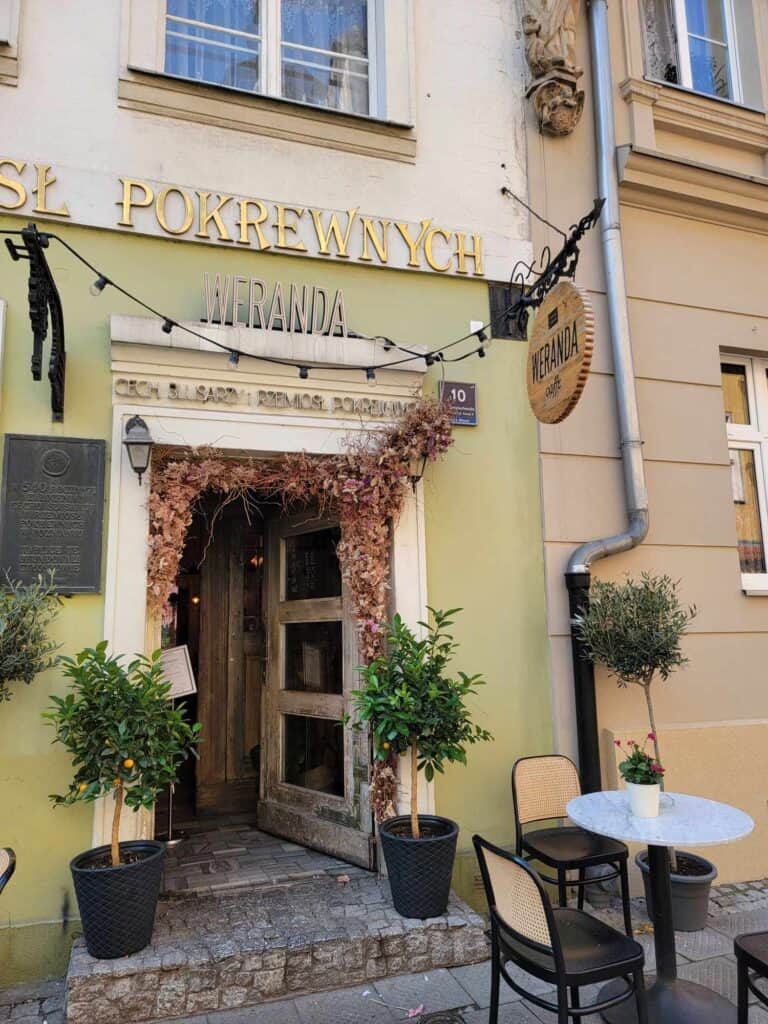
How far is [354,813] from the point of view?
4.37 meters

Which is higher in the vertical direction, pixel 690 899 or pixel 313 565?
pixel 313 565

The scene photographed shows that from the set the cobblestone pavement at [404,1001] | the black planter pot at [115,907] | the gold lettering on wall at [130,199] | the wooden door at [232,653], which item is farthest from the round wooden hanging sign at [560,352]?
the wooden door at [232,653]

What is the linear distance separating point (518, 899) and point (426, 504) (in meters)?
2.40

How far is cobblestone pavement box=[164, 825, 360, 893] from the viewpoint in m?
4.06

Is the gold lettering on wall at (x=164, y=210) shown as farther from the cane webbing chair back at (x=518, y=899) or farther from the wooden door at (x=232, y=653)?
the cane webbing chair back at (x=518, y=899)

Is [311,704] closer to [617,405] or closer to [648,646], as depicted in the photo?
[648,646]

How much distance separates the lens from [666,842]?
2.72 m

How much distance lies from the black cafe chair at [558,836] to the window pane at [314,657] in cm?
131

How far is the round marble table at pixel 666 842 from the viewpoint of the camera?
2.83m

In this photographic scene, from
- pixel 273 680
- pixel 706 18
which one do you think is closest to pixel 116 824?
pixel 273 680

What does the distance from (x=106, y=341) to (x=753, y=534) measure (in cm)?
469

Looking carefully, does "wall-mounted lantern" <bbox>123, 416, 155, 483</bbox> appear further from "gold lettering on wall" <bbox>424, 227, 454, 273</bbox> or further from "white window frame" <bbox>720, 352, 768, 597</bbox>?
"white window frame" <bbox>720, 352, 768, 597</bbox>

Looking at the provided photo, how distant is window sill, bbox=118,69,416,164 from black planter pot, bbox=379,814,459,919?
4148 mm

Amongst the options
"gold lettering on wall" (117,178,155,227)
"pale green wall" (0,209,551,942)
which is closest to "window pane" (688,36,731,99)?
"pale green wall" (0,209,551,942)
